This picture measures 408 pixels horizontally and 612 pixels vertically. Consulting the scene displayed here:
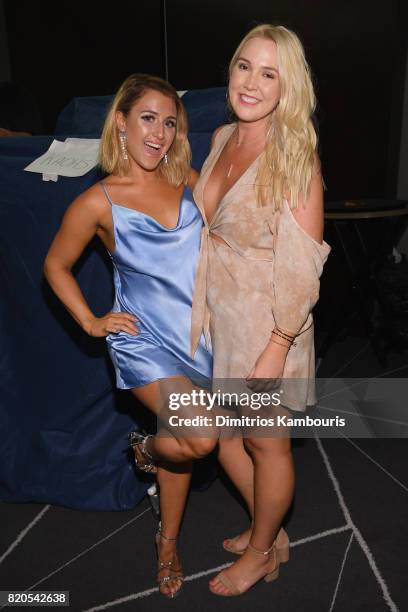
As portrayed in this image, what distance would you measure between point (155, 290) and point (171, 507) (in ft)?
2.20

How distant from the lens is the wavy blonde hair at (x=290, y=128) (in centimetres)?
151

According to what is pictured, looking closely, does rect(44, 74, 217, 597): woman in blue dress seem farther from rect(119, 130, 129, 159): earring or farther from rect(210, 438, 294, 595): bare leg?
rect(210, 438, 294, 595): bare leg

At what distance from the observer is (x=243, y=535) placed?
2.12 m

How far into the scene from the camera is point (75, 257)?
5.81 feet

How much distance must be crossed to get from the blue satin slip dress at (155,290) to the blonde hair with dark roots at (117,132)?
8cm

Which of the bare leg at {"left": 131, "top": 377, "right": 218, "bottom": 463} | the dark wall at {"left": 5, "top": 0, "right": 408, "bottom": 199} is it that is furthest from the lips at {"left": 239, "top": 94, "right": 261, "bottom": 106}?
the dark wall at {"left": 5, "top": 0, "right": 408, "bottom": 199}

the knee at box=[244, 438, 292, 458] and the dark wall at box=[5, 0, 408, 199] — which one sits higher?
the dark wall at box=[5, 0, 408, 199]

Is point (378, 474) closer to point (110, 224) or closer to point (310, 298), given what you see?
point (310, 298)

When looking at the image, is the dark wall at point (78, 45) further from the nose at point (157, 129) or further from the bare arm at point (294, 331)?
the bare arm at point (294, 331)

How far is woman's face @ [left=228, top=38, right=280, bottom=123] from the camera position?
1520mm

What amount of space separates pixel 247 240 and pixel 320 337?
8.62 ft

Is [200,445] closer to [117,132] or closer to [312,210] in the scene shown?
[312,210]

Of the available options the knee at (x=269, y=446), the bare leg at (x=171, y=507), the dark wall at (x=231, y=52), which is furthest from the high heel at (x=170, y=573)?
the dark wall at (x=231, y=52)

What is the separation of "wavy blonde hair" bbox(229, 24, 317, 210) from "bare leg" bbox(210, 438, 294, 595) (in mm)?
674
